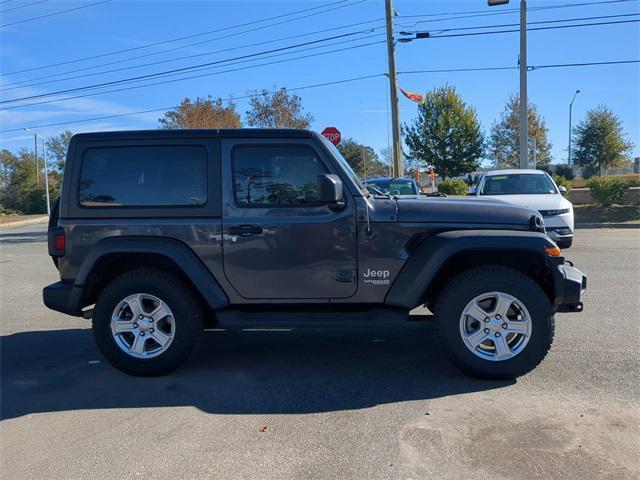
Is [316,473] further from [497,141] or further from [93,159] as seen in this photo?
[497,141]

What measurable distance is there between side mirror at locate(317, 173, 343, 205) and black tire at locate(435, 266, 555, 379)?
122cm

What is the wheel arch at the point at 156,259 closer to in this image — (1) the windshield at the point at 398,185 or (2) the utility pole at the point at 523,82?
(1) the windshield at the point at 398,185

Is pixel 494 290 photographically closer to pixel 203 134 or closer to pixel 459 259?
pixel 459 259

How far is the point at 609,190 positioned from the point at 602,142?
98.4 ft

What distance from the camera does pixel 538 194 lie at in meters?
11.2

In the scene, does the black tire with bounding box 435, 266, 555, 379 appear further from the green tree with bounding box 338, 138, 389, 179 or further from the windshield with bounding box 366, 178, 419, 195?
the green tree with bounding box 338, 138, 389, 179

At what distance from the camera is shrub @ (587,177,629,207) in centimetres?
1916

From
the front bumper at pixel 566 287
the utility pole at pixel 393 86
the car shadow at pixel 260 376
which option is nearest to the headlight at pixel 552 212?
the car shadow at pixel 260 376

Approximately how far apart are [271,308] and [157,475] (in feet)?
5.97

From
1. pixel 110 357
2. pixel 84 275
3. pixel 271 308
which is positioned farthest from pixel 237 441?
pixel 84 275

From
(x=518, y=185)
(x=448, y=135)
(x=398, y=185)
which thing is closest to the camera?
(x=518, y=185)

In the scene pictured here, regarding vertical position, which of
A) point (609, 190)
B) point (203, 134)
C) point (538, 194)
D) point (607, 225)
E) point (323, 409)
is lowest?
point (323, 409)

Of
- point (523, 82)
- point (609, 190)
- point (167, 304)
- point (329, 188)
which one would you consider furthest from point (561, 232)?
point (523, 82)

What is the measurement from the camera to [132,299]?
4520 millimetres
